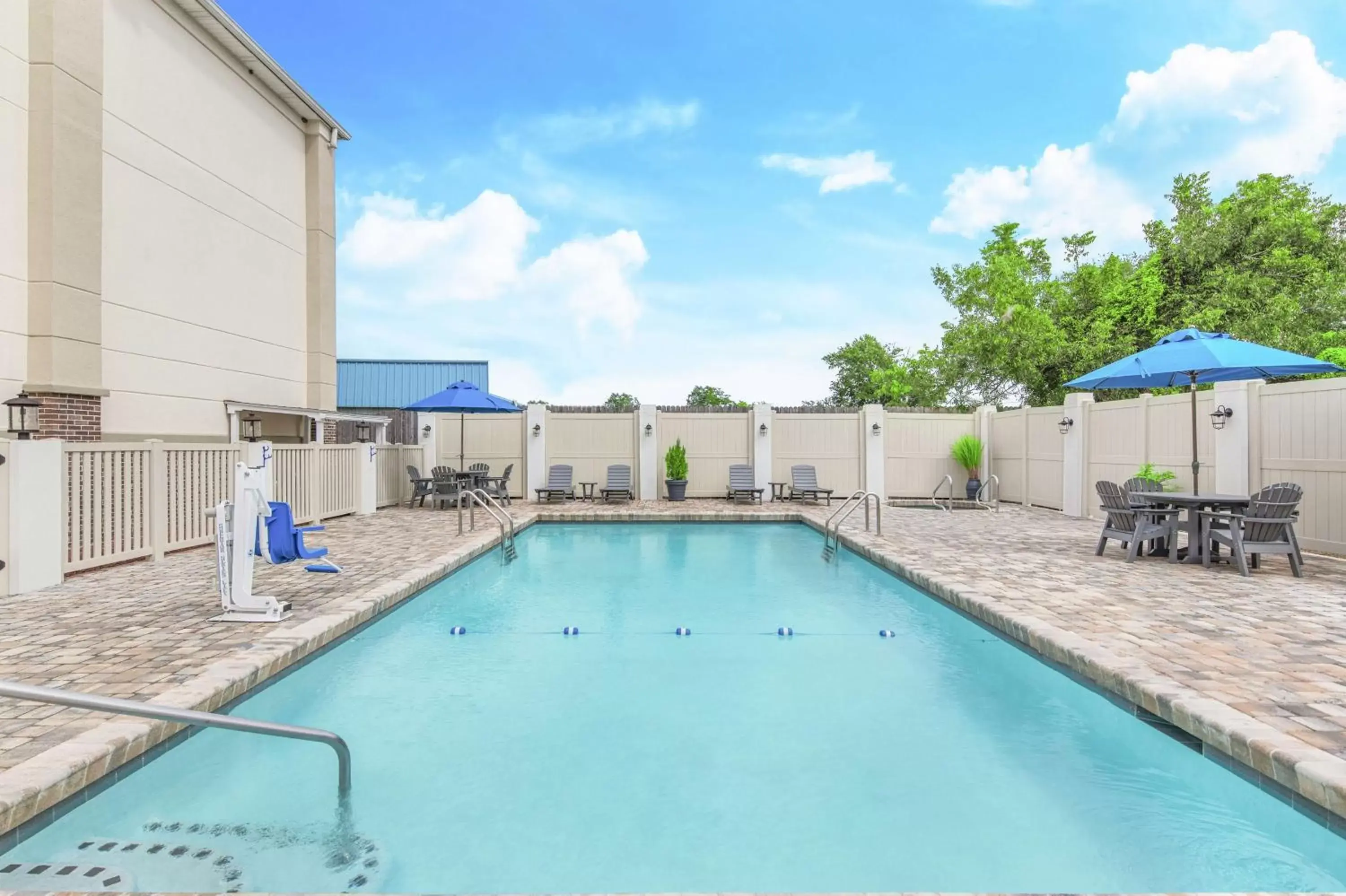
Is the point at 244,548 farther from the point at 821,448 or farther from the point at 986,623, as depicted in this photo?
the point at 821,448

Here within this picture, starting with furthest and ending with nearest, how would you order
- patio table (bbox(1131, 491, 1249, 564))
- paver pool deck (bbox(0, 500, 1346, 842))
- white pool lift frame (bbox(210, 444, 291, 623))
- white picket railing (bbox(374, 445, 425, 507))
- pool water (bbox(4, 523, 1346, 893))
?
white picket railing (bbox(374, 445, 425, 507))
patio table (bbox(1131, 491, 1249, 564))
white pool lift frame (bbox(210, 444, 291, 623))
paver pool deck (bbox(0, 500, 1346, 842))
pool water (bbox(4, 523, 1346, 893))

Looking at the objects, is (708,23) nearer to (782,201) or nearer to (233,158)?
(782,201)

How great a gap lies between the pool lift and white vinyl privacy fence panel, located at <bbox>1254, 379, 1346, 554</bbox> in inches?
377

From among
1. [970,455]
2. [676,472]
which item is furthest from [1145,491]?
[676,472]

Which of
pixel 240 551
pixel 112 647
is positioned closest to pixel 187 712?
pixel 112 647

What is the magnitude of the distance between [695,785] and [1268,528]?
635 centimetres

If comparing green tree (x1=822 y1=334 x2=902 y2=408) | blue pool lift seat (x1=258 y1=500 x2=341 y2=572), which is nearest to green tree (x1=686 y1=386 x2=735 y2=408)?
green tree (x1=822 y1=334 x2=902 y2=408)

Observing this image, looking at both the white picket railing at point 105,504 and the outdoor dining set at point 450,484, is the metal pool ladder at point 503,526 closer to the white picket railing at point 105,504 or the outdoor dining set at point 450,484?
the white picket railing at point 105,504

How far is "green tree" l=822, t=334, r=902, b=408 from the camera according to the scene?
47156 mm

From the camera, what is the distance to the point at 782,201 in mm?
23219

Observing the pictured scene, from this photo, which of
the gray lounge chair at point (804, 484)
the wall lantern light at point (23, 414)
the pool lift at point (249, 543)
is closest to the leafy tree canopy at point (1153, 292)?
the gray lounge chair at point (804, 484)

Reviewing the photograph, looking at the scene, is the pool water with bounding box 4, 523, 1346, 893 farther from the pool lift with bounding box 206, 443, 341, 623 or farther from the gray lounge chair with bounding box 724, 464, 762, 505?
the gray lounge chair with bounding box 724, 464, 762, 505

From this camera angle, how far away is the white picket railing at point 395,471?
45.6 feet

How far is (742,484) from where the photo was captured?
15.2 m
